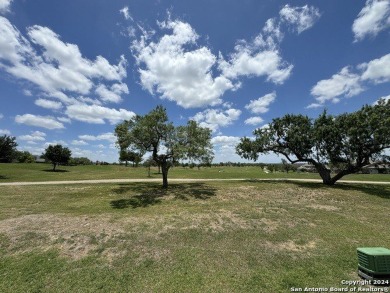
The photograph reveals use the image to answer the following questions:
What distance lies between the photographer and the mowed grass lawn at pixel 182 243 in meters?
6.57

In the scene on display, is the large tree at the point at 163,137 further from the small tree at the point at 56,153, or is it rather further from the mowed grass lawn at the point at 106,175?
the small tree at the point at 56,153

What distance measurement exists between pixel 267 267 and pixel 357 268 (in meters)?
2.92

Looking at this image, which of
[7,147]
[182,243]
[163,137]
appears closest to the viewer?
[182,243]

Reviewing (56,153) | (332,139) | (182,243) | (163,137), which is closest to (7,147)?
(56,153)

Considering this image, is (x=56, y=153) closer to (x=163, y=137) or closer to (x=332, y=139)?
(x=163, y=137)

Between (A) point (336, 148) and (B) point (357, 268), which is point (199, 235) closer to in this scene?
(B) point (357, 268)

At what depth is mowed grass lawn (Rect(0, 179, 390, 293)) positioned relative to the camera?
657cm

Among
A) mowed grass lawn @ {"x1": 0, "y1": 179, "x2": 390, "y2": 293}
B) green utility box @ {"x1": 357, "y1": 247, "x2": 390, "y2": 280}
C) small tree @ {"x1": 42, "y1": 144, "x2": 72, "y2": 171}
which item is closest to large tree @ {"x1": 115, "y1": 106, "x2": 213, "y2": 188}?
mowed grass lawn @ {"x1": 0, "y1": 179, "x2": 390, "y2": 293}

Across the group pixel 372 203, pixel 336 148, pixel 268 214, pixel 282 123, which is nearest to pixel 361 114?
pixel 336 148

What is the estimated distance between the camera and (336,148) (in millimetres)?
25266

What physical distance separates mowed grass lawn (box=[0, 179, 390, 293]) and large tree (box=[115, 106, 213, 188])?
6.56m

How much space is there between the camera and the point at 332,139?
25.2 m

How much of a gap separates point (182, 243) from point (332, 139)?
23.5m

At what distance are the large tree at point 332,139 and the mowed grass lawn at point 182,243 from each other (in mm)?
8916
